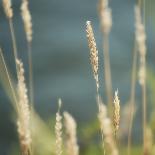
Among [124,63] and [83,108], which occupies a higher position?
[124,63]

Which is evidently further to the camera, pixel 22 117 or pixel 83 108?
pixel 83 108

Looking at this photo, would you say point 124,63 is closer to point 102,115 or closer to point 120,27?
point 120,27

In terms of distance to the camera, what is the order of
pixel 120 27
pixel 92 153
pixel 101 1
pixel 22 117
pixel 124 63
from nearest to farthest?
1. pixel 22 117
2. pixel 101 1
3. pixel 92 153
4. pixel 124 63
5. pixel 120 27

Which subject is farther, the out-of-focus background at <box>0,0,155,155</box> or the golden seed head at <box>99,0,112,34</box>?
the out-of-focus background at <box>0,0,155,155</box>

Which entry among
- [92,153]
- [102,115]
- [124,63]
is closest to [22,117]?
[102,115]

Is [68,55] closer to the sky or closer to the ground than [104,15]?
closer to the sky

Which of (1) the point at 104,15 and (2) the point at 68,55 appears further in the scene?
(2) the point at 68,55

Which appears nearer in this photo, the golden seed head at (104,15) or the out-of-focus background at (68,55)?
the golden seed head at (104,15)

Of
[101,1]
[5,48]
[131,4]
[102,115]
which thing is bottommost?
[102,115]
